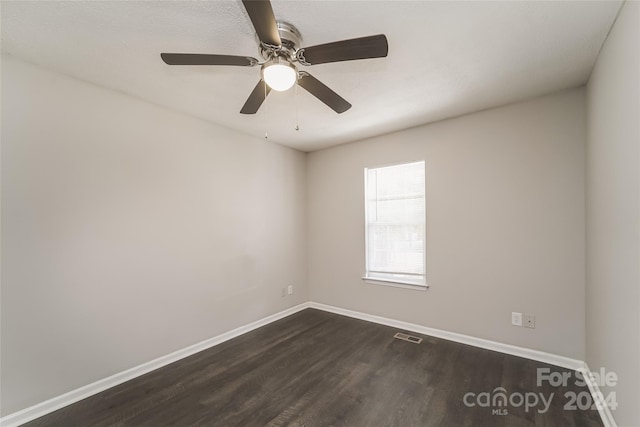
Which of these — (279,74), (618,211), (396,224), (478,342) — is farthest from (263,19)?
(478,342)

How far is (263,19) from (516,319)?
10.7ft

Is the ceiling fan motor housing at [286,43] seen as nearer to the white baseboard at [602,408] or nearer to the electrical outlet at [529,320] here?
the white baseboard at [602,408]

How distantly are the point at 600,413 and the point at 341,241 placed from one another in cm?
288

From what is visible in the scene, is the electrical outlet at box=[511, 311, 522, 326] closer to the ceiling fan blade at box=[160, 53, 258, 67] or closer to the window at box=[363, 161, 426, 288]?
the window at box=[363, 161, 426, 288]

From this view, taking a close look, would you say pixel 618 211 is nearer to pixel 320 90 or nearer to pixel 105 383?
pixel 320 90

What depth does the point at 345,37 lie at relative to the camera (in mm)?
1760

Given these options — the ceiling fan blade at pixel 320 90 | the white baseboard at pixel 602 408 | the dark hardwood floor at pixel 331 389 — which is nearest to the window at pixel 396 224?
the dark hardwood floor at pixel 331 389

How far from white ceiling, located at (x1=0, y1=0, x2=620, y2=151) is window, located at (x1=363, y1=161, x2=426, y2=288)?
41.4 inches

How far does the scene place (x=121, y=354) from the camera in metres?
2.38

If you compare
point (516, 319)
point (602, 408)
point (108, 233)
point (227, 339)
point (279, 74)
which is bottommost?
point (227, 339)

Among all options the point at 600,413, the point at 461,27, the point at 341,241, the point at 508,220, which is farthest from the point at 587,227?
the point at 341,241

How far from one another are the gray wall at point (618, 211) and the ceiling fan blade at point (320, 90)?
1.52 metres

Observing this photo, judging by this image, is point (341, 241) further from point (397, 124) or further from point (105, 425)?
point (105, 425)

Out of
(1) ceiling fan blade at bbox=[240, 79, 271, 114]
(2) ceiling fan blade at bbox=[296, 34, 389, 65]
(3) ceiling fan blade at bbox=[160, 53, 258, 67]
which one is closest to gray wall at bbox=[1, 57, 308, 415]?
(1) ceiling fan blade at bbox=[240, 79, 271, 114]
